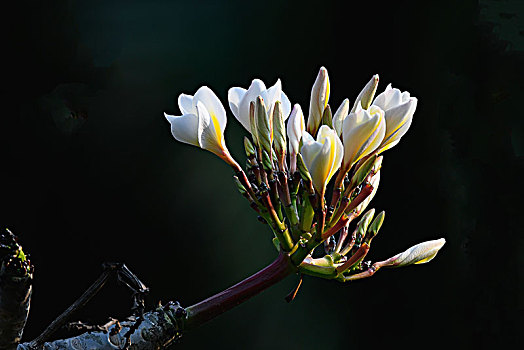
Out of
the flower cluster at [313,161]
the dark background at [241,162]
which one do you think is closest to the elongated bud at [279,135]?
the flower cluster at [313,161]

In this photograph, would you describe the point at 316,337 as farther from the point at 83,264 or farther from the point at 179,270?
the point at 83,264

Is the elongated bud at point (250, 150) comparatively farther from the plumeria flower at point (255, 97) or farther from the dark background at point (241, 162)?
the dark background at point (241, 162)

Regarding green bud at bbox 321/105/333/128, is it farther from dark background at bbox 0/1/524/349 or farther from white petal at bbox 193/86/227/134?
dark background at bbox 0/1/524/349

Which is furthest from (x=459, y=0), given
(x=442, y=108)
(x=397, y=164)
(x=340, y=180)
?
(x=340, y=180)

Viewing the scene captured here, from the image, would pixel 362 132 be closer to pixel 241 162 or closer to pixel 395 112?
pixel 395 112

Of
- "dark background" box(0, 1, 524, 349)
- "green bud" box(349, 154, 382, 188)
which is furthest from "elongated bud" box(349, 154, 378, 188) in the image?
"dark background" box(0, 1, 524, 349)
